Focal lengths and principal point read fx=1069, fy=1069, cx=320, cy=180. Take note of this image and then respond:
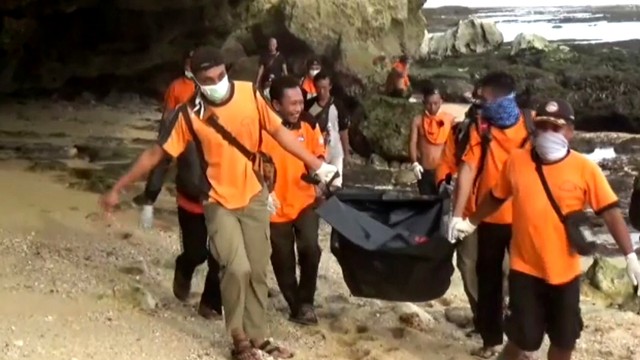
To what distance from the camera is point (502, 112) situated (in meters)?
6.52

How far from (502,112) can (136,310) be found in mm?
2787

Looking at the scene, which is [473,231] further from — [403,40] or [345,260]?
[403,40]

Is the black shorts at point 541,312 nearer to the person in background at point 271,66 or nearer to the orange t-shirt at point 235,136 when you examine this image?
the orange t-shirt at point 235,136

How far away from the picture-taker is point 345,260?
6.85 meters

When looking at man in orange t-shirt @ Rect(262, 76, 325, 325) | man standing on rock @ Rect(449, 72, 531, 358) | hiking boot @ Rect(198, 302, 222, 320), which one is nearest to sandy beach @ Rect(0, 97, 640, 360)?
hiking boot @ Rect(198, 302, 222, 320)

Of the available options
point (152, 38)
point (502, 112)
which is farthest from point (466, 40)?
point (502, 112)

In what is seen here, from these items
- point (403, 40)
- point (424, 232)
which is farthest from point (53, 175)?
point (403, 40)

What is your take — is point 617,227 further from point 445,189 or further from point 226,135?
point 226,135

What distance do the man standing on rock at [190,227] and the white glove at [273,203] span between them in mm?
439

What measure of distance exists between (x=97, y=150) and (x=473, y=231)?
1007cm

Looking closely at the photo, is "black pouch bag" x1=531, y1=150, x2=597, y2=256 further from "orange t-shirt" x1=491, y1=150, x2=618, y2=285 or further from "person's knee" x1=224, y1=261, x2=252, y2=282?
"person's knee" x1=224, y1=261, x2=252, y2=282

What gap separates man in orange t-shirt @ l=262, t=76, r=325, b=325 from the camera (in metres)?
6.89

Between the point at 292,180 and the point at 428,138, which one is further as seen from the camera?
the point at 428,138

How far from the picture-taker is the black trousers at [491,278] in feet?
Result: 21.4
